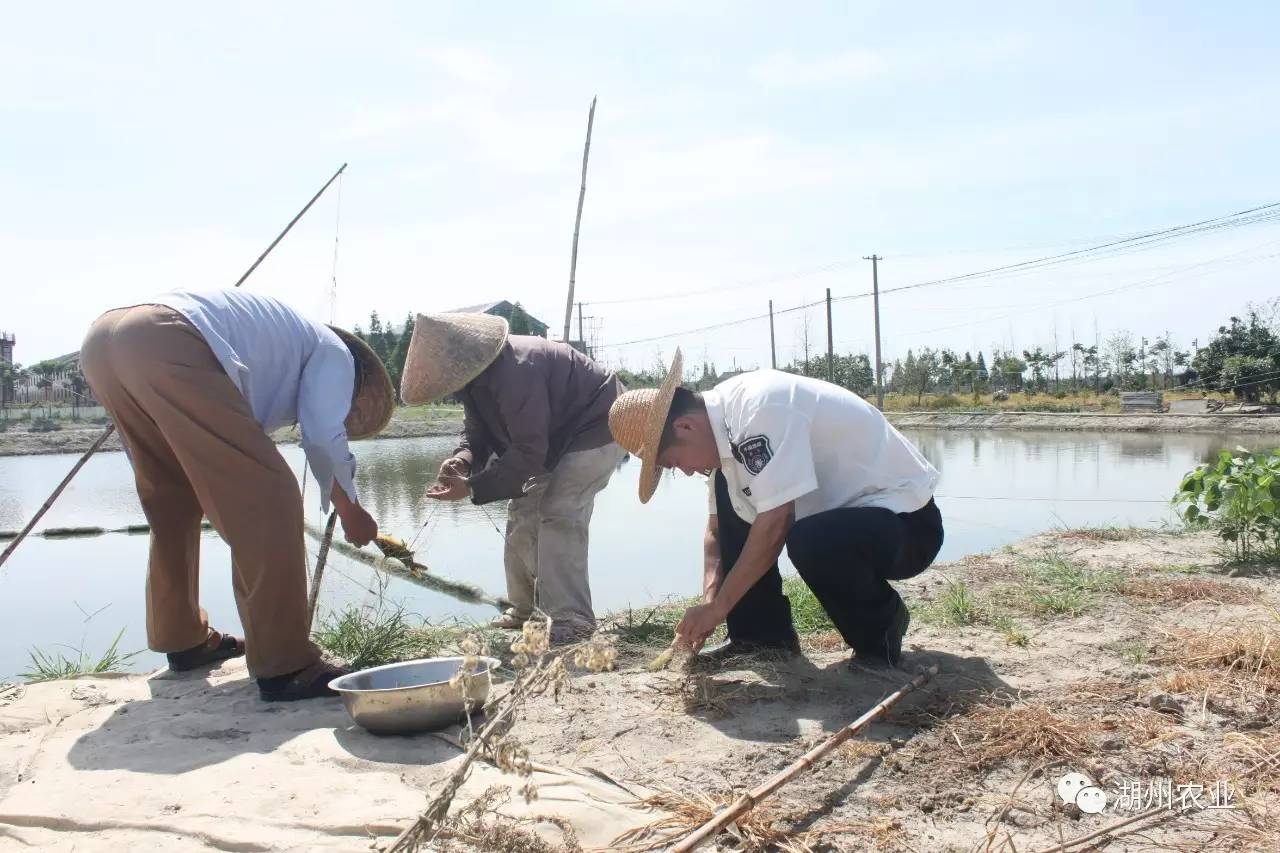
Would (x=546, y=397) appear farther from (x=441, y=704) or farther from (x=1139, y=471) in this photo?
(x=1139, y=471)

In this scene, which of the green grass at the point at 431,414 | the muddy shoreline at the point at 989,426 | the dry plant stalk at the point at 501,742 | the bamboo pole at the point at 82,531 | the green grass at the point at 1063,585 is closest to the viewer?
the dry plant stalk at the point at 501,742

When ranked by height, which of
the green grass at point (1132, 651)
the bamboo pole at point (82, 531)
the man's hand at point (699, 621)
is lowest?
the bamboo pole at point (82, 531)

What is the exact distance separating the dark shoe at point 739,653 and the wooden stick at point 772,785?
0.67m

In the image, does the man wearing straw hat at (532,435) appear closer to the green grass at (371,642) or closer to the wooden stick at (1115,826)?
the green grass at (371,642)

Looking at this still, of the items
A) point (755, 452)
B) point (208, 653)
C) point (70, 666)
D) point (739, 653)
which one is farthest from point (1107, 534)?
point (70, 666)

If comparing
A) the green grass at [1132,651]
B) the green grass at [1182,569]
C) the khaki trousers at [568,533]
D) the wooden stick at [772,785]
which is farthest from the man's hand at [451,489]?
the green grass at [1182,569]

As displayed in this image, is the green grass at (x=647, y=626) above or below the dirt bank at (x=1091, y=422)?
above

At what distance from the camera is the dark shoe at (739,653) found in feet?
10.7

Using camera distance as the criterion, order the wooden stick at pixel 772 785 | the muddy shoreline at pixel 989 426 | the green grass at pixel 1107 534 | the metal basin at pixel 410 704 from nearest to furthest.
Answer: the wooden stick at pixel 772 785, the metal basin at pixel 410 704, the green grass at pixel 1107 534, the muddy shoreline at pixel 989 426

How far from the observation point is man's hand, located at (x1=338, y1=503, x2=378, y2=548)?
324 centimetres

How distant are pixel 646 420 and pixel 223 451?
129 cm

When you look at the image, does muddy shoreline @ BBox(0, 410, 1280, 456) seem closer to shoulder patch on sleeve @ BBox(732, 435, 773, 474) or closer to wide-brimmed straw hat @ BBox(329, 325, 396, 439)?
wide-brimmed straw hat @ BBox(329, 325, 396, 439)

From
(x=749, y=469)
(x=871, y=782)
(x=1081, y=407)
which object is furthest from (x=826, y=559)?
(x=1081, y=407)

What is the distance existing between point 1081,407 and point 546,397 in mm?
29456
